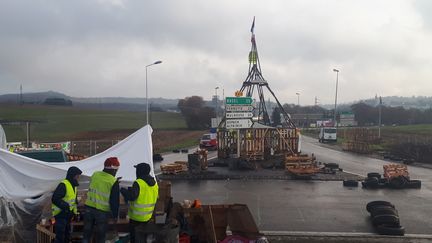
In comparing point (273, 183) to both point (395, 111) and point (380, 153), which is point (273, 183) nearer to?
point (380, 153)

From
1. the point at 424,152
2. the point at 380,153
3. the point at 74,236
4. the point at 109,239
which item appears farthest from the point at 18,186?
the point at 380,153

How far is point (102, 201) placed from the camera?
798 centimetres

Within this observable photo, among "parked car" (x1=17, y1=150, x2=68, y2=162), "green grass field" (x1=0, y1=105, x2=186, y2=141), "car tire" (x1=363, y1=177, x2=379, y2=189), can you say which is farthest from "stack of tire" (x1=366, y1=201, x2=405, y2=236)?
"green grass field" (x1=0, y1=105, x2=186, y2=141)

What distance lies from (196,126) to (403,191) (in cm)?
6503

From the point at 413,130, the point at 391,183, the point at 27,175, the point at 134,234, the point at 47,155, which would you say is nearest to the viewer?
the point at 134,234

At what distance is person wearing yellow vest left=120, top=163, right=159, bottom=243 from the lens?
7.93m

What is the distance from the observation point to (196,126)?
8400 centimetres

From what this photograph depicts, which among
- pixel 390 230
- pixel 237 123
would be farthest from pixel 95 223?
pixel 237 123

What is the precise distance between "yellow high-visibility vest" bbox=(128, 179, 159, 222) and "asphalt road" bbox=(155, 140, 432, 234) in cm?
602

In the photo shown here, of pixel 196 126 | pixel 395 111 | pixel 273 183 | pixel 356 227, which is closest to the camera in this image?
pixel 356 227

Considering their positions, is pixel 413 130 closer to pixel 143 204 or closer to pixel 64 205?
pixel 143 204

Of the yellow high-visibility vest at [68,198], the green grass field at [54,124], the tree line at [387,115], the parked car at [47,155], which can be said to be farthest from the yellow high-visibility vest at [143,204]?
the tree line at [387,115]

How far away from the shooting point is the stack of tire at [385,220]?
41.2 ft

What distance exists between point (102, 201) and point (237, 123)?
2118 cm
